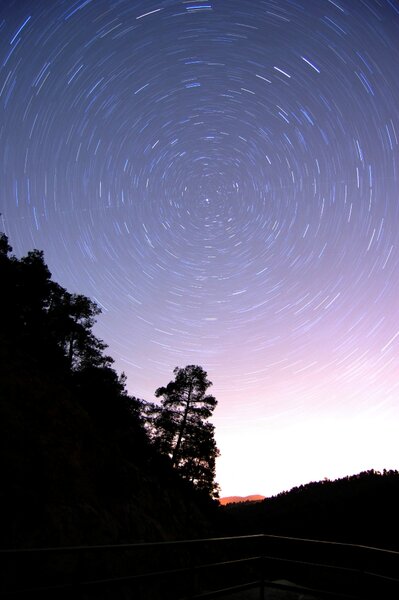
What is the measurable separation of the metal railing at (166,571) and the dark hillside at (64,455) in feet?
2.95

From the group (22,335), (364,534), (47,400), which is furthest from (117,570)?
(364,534)

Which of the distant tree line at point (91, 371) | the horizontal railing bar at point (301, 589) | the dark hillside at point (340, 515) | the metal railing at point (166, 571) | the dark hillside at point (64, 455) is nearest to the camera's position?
the metal railing at point (166, 571)

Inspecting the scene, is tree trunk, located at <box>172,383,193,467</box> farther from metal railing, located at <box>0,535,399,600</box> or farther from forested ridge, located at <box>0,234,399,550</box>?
metal railing, located at <box>0,535,399,600</box>

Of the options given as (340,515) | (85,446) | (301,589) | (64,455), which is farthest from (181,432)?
(340,515)

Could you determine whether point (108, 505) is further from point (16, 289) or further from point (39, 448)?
point (16, 289)

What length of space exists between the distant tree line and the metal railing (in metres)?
7.76

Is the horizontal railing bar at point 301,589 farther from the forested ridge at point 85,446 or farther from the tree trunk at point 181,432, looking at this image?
the tree trunk at point 181,432

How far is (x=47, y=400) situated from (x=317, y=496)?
6183 centimetres

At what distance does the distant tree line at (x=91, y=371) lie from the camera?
78.2 feet

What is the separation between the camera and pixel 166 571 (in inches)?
192

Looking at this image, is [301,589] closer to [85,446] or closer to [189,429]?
[85,446]

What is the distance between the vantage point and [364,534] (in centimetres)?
3916

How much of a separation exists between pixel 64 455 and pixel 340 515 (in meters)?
43.8

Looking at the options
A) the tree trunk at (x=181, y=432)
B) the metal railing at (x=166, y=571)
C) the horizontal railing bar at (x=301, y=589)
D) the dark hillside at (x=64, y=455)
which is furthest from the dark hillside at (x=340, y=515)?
the horizontal railing bar at (x=301, y=589)
